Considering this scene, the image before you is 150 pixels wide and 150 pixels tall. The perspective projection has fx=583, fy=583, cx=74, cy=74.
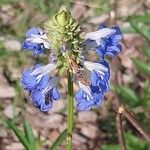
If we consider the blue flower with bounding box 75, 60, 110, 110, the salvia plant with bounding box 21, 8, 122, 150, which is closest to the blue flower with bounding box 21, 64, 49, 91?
the salvia plant with bounding box 21, 8, 122, 150

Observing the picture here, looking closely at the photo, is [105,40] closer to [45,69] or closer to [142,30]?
[45,69]

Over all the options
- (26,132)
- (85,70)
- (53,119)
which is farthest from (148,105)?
(85,70)

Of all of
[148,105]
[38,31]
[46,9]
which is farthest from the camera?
[46,9]

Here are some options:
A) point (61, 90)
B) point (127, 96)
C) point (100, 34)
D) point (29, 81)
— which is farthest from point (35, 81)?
point (61, 90)

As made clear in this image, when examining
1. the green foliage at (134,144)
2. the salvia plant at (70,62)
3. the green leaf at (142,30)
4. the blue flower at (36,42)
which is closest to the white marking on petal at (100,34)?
the salvia plant at (70,62)

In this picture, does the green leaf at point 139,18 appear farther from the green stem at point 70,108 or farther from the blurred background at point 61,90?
the green stem at point 70,108

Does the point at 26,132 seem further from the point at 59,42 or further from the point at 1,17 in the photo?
the point at 1,17
